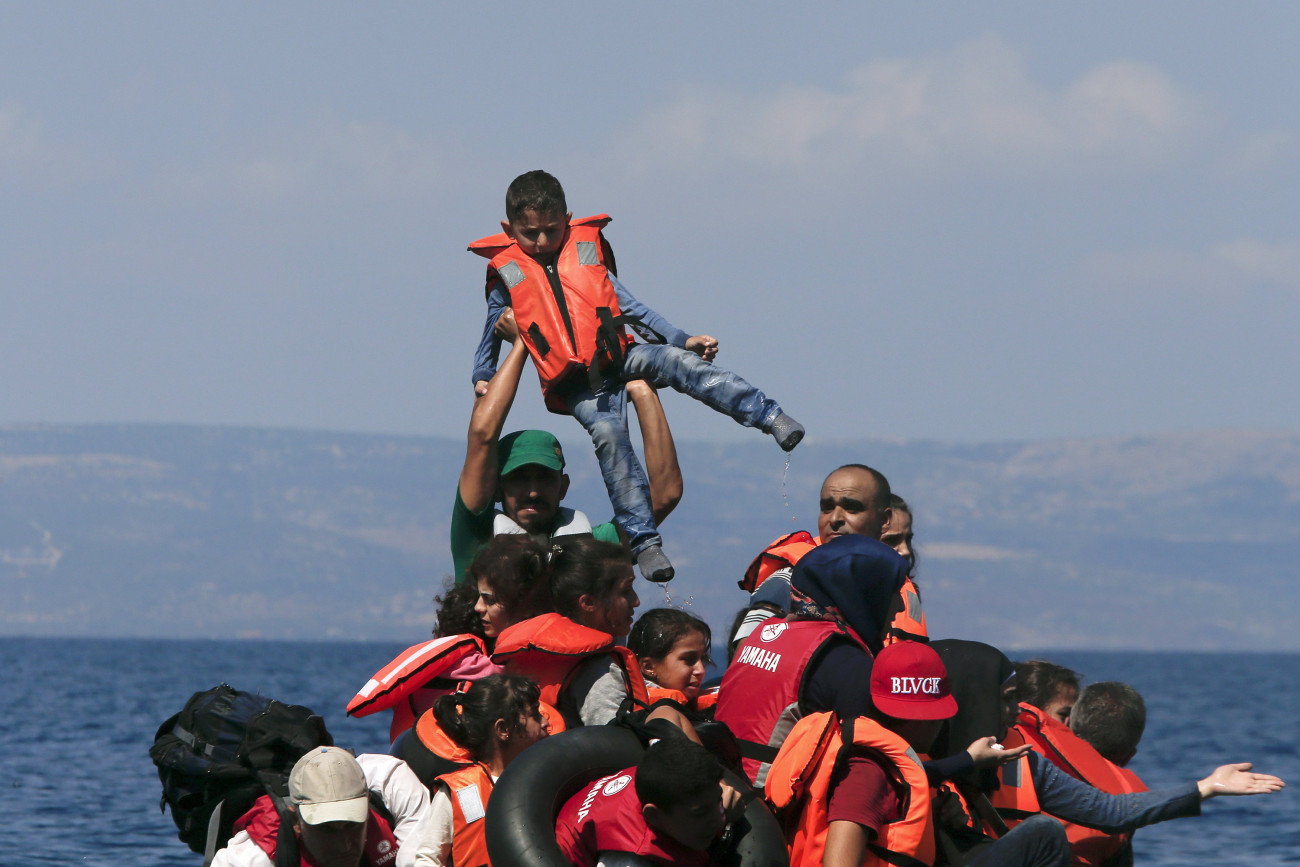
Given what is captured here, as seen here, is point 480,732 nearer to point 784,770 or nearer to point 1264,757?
point 784,770

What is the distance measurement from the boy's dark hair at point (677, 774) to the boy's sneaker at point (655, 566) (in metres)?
→ 2.57

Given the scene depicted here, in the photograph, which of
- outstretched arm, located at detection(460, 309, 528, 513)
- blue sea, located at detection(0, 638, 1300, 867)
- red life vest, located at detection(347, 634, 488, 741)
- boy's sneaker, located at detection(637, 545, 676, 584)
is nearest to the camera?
red life vest, located at detection(347, 634, 488, 741)

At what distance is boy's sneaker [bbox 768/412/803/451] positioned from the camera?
310 inches

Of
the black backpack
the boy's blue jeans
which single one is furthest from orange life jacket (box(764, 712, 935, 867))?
the boy's blue jeans

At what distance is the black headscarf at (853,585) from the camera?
6242mm

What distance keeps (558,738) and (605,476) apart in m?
2.46

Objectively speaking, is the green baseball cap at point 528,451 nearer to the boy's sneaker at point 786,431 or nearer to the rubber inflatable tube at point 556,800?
the boy's sneaker at point 786,431

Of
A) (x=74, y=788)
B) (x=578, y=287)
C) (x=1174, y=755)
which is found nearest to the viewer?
(x=578, y=287)

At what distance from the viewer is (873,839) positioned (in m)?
5.68

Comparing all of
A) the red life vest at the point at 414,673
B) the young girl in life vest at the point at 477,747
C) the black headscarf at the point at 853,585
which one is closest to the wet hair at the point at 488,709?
the young girl in life vest at the point at 477,747

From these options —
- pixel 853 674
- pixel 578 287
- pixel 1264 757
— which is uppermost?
pixel 578 287

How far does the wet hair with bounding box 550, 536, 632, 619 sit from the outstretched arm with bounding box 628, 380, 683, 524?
4.01 ft

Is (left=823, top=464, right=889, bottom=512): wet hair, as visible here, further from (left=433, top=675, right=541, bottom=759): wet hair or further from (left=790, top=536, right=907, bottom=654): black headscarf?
(left=433, top=675, right=541, bottom=759): wet hair

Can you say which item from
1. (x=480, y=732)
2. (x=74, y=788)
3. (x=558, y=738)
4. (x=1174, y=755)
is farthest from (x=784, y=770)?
(x=1174, y=755)
